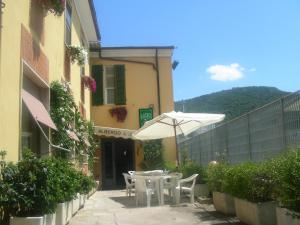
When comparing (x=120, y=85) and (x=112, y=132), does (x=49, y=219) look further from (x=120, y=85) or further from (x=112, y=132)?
(x=120, y=85)

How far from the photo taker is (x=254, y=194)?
8.30m

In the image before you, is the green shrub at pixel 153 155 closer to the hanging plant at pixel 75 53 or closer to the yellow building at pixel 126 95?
the yellow building at pixel 126 95

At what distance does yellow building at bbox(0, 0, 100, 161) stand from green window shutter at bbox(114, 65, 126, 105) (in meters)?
8.38

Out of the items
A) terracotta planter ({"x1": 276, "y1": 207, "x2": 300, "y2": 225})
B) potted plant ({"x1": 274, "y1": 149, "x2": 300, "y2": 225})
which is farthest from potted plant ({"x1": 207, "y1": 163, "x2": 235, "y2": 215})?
potted plant ({"x1": 274, "y1": 149, "x2": 300, "y2": 225})

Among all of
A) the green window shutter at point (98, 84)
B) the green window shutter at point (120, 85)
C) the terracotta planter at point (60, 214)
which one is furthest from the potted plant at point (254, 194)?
the green window shutter at point (98, 84)

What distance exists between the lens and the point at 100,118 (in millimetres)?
23062

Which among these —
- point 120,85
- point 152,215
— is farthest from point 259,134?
point 120,85

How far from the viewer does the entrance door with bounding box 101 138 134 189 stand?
77.8 feet

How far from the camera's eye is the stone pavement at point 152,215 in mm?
9531

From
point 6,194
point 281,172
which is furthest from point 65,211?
point 281,172

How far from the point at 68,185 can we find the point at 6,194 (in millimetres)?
1906

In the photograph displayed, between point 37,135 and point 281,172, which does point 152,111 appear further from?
point 281,172

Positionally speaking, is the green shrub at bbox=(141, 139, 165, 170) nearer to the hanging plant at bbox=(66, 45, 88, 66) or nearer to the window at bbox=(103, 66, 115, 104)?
the window at bbox=(103, 66, 115, 104)

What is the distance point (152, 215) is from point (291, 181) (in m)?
4.76
